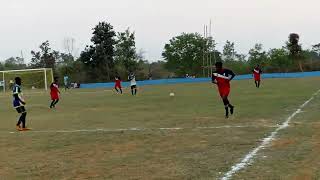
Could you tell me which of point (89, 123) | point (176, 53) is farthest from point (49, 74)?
point (89, 123)

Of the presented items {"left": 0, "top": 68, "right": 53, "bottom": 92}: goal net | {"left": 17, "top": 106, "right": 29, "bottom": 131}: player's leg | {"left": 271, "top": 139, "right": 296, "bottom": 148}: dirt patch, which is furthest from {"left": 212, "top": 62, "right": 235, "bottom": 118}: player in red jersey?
{"left": 0, "top": 68, "right": 53, "bottom": 92}: goal net

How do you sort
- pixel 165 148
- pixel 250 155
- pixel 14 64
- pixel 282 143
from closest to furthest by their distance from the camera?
pixel 250 155
pixel 282 143
pixel 165 148
pixel 14 64

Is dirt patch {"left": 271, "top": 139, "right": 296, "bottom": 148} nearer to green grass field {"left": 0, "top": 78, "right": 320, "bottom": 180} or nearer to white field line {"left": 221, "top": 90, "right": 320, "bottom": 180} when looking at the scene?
green grass field {"left": 0, "top": 78, "right": 320, "bottom": 180}

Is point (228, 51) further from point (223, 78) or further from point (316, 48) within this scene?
point (223, 78)

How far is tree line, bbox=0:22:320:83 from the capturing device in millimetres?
84000

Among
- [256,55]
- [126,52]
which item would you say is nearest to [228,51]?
[256,55]

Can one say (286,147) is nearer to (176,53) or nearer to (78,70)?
(78,70)

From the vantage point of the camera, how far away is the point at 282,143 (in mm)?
10047

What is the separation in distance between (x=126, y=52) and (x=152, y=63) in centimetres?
1660

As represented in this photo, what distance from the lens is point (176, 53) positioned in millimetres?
96875

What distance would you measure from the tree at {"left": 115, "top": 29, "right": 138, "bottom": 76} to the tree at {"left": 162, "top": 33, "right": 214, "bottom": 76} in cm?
1084

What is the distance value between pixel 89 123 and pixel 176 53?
80.7 m

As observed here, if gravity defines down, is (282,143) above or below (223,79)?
below

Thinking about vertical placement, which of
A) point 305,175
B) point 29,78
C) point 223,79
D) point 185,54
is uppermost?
point 185,54
